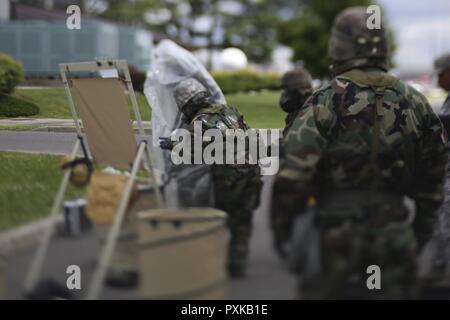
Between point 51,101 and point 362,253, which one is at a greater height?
point 51,101

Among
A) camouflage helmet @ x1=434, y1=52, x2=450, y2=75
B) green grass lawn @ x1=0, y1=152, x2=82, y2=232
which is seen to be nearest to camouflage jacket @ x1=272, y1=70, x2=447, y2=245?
green grass lawn @ x1=0, y1=152, x2=82, y2=232

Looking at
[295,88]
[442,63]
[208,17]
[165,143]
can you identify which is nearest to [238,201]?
[165,143]

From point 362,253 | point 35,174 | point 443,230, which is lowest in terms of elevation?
point 443,230

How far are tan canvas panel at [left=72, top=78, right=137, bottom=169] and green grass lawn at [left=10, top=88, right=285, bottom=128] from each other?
9 centimetres

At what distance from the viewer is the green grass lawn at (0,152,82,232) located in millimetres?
2242

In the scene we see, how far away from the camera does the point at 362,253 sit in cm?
226

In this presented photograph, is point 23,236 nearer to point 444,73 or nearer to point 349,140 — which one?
point 349,140

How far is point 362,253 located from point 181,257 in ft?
1.89

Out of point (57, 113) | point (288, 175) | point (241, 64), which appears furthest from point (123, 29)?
point (288, 175)

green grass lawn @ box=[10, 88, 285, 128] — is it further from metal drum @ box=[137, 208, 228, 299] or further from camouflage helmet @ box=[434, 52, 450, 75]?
camouflage helmet @ box=[434, 52, 450, 75]

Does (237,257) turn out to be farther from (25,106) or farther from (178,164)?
(25,106)

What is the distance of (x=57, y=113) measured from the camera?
8.46 feet

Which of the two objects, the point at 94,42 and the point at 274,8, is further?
the point at 274,8
